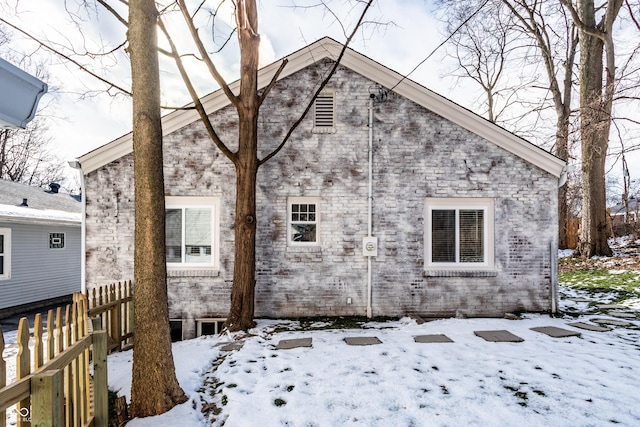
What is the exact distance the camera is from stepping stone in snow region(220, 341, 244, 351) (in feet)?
17.5

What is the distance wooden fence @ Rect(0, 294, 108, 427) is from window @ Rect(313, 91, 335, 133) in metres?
5.38

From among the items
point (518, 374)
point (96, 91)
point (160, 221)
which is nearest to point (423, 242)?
point (518, 374)

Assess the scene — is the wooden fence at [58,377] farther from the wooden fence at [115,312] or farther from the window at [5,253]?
the window at [5,253]

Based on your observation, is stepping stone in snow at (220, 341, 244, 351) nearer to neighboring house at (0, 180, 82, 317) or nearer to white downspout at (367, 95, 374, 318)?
white downspout at (367, 95, 374, 318)

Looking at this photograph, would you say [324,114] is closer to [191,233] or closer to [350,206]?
[350,206]

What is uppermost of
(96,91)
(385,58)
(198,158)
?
(385,58)

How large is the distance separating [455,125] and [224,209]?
209 inches

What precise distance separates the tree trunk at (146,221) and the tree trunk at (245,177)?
2573mm

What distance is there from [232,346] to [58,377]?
333 centimetres

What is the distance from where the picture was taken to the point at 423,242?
281 inches

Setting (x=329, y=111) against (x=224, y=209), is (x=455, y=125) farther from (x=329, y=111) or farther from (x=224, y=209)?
(x=224, y=209)

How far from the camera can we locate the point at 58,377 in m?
2.29

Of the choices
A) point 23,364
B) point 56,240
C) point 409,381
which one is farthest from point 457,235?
point 56,240

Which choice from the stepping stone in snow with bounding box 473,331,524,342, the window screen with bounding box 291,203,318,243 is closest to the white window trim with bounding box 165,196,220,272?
the window screen with bounding box 291,203,318,243
